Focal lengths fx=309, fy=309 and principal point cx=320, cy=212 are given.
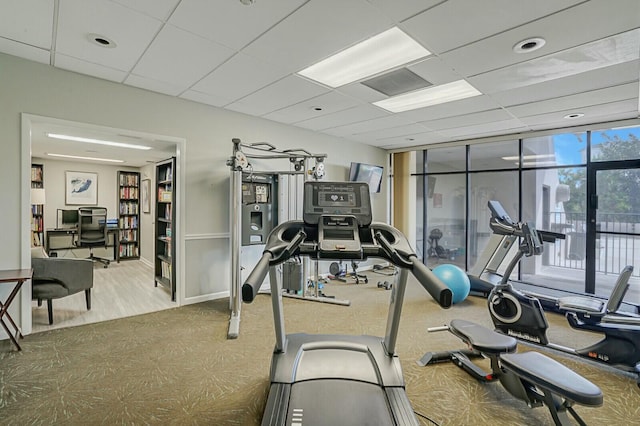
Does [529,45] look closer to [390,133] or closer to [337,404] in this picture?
[337,404]

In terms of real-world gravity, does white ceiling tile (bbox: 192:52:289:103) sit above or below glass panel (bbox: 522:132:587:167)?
above

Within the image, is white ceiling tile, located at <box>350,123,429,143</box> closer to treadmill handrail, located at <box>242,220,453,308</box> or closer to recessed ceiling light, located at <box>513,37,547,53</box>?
recessed ceiling light, located at <box>513,37,547,53</box>

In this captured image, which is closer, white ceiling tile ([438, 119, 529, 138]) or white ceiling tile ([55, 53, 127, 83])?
white ceiling tile ([55, 53, 127, 83])

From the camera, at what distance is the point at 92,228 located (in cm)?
684

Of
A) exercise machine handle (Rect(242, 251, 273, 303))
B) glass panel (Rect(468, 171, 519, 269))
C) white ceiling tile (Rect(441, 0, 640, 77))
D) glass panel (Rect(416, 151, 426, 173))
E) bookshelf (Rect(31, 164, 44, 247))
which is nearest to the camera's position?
exercise machine handle (Rect(242, 251, 273, 303))

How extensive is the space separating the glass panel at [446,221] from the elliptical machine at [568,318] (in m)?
2.79

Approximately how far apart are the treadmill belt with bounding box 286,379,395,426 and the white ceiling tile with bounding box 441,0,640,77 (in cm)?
264

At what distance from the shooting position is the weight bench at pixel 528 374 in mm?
→ 1650

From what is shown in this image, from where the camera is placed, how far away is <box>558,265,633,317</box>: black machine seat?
2.64 m

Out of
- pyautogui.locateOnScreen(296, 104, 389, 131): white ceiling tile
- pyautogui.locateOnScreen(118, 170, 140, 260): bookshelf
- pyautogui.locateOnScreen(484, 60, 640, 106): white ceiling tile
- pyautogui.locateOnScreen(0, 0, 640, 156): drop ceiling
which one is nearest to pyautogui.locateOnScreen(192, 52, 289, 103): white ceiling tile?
pyautogui.locateOnScreen(0, 0, 640, 156): drop ceiling

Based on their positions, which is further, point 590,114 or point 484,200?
point 484,200

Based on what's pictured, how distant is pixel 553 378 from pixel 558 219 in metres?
4.45

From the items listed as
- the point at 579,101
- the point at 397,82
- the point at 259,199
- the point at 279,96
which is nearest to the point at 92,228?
the point at 259,199

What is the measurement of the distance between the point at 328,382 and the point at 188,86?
11.1ft
